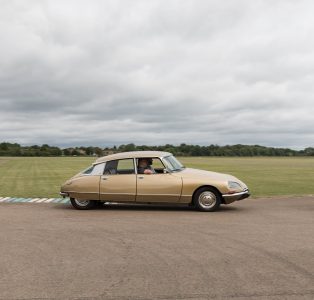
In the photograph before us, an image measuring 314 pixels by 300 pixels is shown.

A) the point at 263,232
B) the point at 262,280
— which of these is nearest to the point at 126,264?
the point at 262,280

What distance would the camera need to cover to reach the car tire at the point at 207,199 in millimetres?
12383

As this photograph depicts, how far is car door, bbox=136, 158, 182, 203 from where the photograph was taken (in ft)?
41.1

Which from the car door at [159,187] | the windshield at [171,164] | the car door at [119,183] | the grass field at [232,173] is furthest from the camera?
the grass field at [232,173]

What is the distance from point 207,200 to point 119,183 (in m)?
2.39

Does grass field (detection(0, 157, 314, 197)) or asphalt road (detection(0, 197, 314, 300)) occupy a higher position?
grass field (detection(0, 157, 314, 197))

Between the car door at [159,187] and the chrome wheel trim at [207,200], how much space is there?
58cm

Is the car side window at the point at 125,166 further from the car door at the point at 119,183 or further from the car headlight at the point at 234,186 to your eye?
the car headlight at the point at 234,186

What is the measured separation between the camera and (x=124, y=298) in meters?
5.16

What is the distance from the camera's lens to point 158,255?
282 inches

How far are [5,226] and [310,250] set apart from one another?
6088 millimetres

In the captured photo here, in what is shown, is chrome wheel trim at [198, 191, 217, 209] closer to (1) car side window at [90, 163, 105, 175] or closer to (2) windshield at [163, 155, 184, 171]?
(2) windshield at [163, 155, 184, 171]

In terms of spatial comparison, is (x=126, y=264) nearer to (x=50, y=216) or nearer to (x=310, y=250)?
(x=310, y=250)

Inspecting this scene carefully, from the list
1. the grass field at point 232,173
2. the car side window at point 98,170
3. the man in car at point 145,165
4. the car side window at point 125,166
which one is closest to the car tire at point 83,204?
the car side window at point 98,170

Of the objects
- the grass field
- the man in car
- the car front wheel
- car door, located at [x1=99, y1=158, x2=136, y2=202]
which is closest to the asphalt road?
car door, located at [x1=99, y1=158, x2=136, y2=202]
